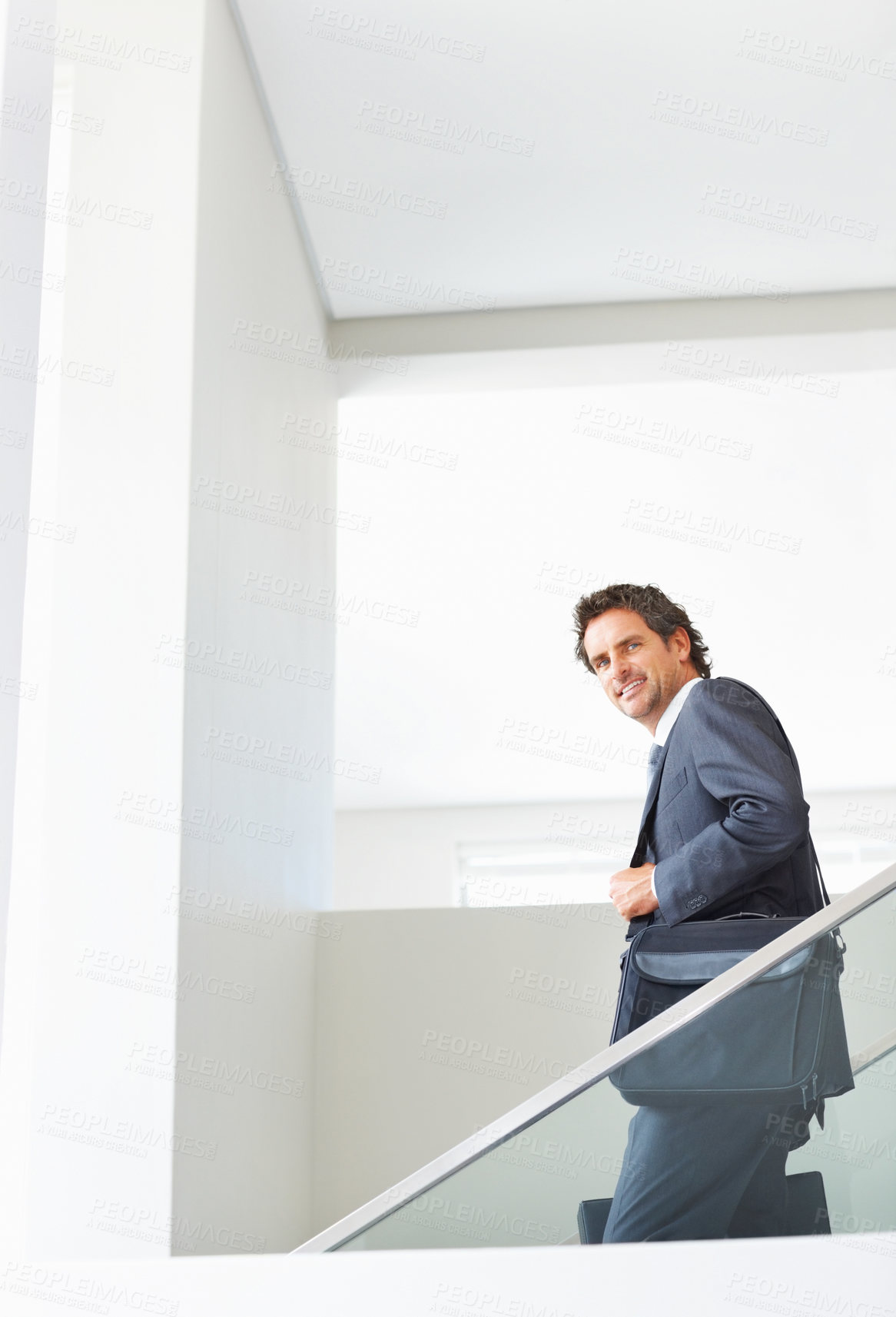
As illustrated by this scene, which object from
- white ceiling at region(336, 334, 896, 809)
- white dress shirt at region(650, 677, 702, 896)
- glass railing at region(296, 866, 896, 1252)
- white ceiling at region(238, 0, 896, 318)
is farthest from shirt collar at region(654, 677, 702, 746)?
white ceiling at region(336, 334, 896, 809)

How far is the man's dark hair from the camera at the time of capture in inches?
95.9

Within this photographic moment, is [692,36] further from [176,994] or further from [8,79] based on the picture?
[176,994]

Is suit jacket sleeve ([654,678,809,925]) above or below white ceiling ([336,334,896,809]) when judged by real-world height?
below

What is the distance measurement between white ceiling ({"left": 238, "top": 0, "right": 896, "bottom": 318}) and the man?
1786 millimetres

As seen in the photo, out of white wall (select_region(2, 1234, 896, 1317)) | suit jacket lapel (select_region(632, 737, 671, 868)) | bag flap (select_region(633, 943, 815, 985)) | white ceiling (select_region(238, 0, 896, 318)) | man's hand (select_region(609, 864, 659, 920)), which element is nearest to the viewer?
white wall (select_region(2, 1234, 896, 1317))

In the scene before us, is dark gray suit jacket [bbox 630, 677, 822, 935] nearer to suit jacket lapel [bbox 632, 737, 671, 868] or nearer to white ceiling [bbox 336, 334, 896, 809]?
suit jacket lapel [bbox 632, 737, 671, 868]

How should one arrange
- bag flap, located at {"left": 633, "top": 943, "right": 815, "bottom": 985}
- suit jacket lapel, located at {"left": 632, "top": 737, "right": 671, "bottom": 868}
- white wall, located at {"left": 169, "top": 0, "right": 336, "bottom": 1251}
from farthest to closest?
1. white wall, located at {"left": 169, "top": 0, "right": 336, "bottom": 1251}
2. suit jacket lapel, located at {"left": 632, "top": 737, "right": 671, "bottom": 868}
3. bag flap, located at {"left": 633, "top": 943, "right": 815, "bottom": 985}

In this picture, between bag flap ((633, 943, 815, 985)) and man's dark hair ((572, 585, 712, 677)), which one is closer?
bag flap ((633, 943, 815, 985))

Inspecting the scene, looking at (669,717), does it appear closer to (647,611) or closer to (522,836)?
(647,611)

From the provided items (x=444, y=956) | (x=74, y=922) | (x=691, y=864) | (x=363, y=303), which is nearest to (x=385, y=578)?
(x=363, y=303)

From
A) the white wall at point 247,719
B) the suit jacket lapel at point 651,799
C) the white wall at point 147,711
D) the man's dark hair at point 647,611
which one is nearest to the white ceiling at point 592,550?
the white wall at point 247,719

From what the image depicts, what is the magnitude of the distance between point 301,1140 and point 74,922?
1.29m

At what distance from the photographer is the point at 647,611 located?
8.02ft

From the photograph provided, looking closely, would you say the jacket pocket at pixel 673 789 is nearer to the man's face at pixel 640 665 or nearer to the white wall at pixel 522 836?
the man's face at pixel 640 665
